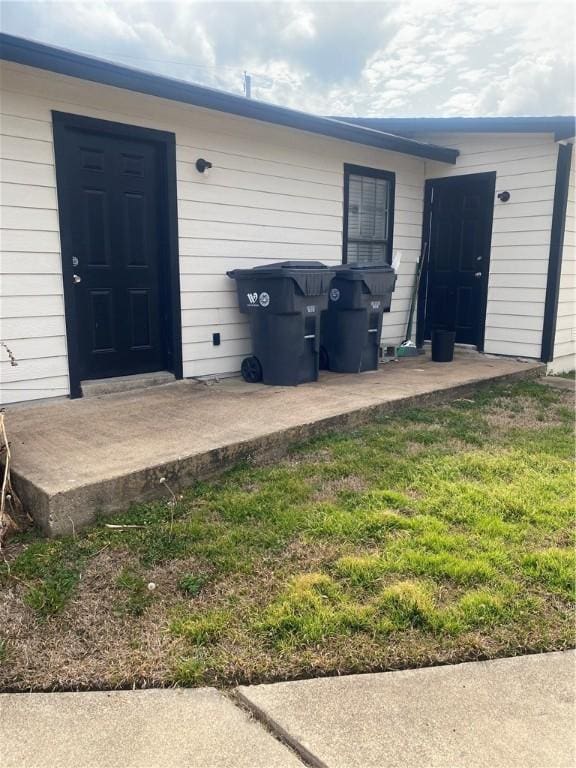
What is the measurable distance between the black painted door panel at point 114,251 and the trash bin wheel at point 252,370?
32.2 inches

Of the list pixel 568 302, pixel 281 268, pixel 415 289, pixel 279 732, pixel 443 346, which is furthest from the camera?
pixel 415 289

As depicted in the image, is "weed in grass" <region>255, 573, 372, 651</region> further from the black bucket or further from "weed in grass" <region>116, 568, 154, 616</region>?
the black bucket

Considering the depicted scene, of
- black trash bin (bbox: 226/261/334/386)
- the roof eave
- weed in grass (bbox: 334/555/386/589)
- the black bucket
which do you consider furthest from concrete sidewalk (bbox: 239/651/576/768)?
the black bucket

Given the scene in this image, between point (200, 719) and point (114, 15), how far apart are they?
10.4m

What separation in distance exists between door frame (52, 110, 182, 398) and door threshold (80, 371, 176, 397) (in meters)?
0.08

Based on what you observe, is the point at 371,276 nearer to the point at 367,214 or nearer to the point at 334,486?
the point at 367,214

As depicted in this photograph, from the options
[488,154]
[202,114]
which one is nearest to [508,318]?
[488,154]

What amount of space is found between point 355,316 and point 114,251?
2.32 meters

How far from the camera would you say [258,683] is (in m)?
1.79

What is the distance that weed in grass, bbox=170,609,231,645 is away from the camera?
1977mm

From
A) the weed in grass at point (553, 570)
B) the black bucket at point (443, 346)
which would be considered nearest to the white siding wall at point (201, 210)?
the black bucket at point (443, 346)

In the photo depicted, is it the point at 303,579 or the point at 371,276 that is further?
the point at 371,276

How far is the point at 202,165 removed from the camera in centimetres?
509

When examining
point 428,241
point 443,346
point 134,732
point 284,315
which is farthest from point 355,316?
point 134,732
